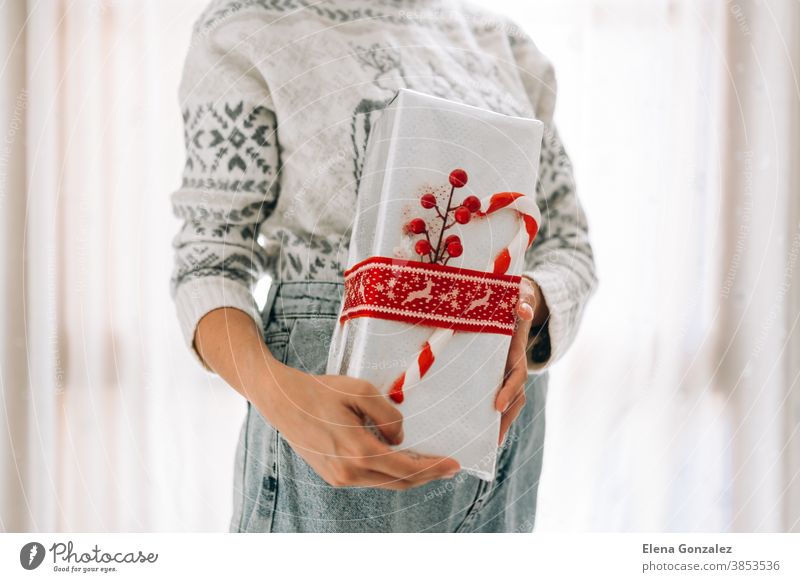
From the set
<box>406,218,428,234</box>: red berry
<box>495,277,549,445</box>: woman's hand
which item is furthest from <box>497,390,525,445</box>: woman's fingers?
<box>406,218,428,234</box>: red berry

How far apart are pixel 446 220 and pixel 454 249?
0.05ft

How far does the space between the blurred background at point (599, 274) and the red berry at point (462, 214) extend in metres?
0.12

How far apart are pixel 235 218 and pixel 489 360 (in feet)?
0.46

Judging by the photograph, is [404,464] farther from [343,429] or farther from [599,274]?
[599,274]

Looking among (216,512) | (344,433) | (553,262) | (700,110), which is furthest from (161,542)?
(700,110)

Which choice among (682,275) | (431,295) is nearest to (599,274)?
(682,275)

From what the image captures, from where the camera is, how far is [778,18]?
16.3 inches

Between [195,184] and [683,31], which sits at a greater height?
[683,31]

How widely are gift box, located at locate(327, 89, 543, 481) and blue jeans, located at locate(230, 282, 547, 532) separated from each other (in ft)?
0.07

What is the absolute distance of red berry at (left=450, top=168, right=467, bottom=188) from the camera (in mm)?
300

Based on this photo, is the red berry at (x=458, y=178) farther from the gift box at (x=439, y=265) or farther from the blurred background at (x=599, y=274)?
the blurred background at (x=599, y=274)

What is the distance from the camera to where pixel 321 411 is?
0.31 meters

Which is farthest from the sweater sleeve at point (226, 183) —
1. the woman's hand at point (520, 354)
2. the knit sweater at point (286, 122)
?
the woman's hand at point (520, 354)

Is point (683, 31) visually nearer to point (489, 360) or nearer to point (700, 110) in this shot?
point (700, 110)
